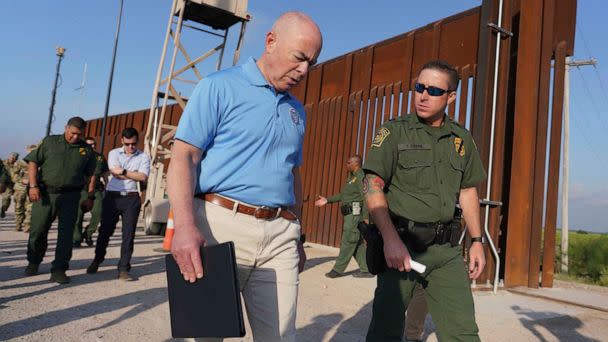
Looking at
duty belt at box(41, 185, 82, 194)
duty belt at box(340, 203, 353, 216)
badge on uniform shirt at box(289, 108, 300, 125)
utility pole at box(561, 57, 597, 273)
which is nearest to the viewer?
badge on uniform shirt at box(289, 108, 300, 125)

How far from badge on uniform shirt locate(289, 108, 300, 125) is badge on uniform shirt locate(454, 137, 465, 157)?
43.0 inches

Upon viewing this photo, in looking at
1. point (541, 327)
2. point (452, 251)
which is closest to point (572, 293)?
point (541, 327)

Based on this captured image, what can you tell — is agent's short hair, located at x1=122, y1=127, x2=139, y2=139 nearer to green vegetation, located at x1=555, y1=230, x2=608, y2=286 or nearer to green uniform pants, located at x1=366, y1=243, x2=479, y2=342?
green uniform pants, located at x1=366, y1=243, x2=479, y2=342

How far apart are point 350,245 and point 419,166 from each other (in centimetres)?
464

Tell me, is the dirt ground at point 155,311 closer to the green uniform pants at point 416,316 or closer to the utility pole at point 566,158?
the green uniform pants at point 416,316

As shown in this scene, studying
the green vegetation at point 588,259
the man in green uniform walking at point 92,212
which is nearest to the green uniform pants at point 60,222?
the man in green uniform walking at point 92,212

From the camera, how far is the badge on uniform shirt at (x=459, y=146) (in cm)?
281

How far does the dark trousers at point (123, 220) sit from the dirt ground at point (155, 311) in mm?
326

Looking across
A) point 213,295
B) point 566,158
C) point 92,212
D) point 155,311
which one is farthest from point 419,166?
point 566,158

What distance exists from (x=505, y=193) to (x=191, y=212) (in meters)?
6.83

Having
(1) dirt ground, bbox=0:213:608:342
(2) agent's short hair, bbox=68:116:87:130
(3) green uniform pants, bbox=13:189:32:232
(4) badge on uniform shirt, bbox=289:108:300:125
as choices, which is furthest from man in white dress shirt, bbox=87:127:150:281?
(3) green uniform pants, bbox=13:189:32:232

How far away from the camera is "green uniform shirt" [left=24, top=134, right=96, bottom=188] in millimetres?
5777

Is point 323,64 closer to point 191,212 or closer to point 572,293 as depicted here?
point 572,293

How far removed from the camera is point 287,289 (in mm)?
2033
